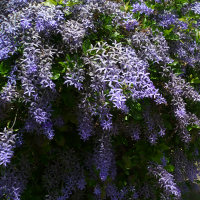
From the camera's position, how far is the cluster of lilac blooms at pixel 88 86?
210cm

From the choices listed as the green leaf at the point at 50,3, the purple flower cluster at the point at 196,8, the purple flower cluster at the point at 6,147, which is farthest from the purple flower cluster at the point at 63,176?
the purple flower cluster at the point at 196,8

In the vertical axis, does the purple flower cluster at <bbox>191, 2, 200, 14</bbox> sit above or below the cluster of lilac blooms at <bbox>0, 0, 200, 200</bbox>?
above

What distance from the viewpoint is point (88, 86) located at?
225 cm

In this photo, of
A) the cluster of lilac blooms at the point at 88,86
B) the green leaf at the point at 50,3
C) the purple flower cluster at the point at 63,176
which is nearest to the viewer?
the cluster of lilac blooms at the point at 88,86

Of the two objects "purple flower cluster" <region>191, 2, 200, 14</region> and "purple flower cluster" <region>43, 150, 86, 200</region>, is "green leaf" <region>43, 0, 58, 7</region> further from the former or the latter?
"purple flower cluster" <region>191, 2, 200, 14</region>

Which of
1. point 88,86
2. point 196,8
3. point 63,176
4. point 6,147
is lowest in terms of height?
point 63,176

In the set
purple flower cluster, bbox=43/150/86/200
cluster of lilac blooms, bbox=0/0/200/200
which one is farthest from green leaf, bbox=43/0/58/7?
purple flower cluster, bbox=43/150/86/200

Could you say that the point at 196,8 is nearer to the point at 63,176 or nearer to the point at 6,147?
the point at 63,176

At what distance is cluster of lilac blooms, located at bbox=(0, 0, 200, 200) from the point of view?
210 centimetres

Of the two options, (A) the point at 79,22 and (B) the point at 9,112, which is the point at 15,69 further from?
(A) the point at 79,22

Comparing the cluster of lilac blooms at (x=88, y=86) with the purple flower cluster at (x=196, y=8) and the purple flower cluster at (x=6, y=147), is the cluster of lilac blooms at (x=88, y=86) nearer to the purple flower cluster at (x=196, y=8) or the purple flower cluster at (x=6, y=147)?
the purple flower cluster at (x=6, y=147)

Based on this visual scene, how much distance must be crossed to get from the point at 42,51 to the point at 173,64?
124 cm

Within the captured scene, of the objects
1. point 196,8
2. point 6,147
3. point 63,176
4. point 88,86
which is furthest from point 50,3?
point 196,8

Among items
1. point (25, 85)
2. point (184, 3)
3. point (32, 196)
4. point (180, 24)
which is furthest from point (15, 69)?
point (184, 3)
